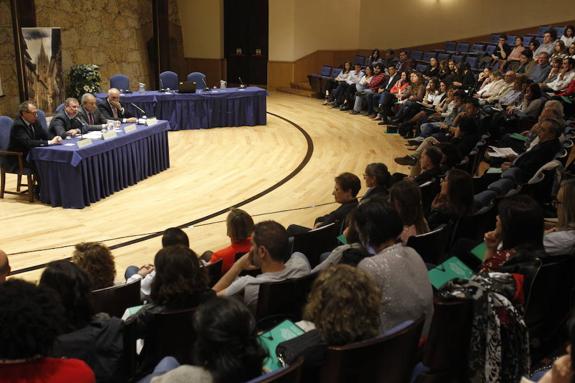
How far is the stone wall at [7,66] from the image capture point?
35.3ft

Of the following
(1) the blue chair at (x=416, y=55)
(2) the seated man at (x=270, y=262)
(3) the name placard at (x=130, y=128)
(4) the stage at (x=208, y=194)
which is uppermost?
(1) the blue chair at (x=416, y=55)

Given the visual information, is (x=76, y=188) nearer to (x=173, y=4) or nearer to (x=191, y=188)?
(x=191, y=188)

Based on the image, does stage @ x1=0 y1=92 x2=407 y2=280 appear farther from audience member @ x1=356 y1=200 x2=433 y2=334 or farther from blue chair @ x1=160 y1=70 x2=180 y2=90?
audience member @ x1=356 y1=200 x2=433 y2=334

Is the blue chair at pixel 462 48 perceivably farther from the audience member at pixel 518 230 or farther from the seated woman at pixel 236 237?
the audience member at pixel 518 230

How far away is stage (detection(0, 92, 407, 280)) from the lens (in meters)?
5.62

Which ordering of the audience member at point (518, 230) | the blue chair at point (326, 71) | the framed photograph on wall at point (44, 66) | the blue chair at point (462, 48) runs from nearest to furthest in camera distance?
1. the audience member at point (518, 230)
2. the framed photograph on wall at point (44, 66)
3. the blue chair at point (462, 48)
4. the blue chair at point (326, 71)

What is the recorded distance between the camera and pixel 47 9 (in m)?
11.7

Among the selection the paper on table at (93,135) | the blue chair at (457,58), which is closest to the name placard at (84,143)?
the paper on table at (93,135)

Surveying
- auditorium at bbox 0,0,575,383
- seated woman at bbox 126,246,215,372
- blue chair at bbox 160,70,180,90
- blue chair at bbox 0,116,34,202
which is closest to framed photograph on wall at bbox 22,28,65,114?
auditorium at bbox 0,0,575,383

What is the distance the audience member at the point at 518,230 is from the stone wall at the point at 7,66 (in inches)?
397

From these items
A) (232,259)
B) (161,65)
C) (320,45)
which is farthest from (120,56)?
(232,259)

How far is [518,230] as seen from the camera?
279 centimetres

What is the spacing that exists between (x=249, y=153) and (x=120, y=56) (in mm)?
5917

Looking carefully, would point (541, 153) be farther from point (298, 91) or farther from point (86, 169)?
point (298, 91)
